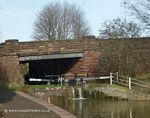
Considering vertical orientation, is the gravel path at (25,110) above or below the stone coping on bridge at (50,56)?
below

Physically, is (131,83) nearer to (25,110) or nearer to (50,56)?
(50,56)

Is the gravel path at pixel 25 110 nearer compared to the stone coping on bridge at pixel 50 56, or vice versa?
the gravel path at pixel 25 110

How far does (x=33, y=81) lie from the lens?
47.7 m

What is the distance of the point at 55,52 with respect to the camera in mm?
45156

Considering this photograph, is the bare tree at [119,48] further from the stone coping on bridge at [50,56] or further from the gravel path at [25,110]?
the gravel path at [25,110]

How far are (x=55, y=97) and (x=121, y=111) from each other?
10365mm

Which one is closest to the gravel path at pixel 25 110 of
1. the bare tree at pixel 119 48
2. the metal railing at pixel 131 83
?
the metal railing at pixel 131 83

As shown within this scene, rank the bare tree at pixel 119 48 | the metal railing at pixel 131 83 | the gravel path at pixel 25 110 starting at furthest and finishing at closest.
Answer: the bare tree at pixel 119 48, the metal railing at pixel 131 83, the gravel path at pixel 25 110

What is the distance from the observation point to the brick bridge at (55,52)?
143ft

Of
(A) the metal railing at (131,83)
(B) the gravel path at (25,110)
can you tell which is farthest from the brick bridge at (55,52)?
(B) the gravel path at (25,110)

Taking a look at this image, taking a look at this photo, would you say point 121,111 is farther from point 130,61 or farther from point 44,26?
point 44,26

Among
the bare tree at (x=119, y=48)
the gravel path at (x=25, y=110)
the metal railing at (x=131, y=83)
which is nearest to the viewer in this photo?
the gravel path at (x=25, y=110)

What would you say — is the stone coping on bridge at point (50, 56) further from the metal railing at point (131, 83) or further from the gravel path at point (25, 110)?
the gravel path at point (25, 110)

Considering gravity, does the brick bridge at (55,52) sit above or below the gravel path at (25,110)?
above
